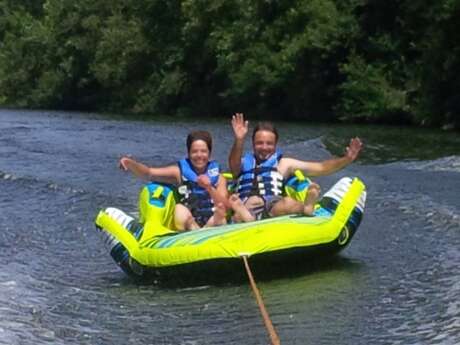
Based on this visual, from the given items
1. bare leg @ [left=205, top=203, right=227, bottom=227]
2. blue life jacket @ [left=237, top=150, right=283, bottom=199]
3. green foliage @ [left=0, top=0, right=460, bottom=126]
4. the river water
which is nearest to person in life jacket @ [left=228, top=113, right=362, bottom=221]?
blue life jacket @ [left=237, top=150, right=283, bottom=199]

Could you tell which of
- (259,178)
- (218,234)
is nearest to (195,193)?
(259,178)

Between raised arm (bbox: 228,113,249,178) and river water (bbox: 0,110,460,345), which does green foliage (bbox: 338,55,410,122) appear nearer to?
river water (bbox: 0,110,460,345)

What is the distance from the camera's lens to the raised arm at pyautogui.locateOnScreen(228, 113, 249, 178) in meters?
7.38

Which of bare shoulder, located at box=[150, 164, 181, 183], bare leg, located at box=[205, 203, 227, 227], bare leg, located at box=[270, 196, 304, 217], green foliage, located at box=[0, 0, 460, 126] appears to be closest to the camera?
bare leg, located at box=[205, 203, 227, 227]

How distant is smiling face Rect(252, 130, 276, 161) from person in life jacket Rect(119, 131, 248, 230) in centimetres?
35

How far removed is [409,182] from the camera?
11797 millimetres

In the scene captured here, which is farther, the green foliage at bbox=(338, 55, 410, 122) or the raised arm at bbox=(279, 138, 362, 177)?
the green foliage at bbox=(338, 55, 410, 122)

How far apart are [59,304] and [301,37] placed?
20868 millimetres

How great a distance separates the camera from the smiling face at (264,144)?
7.80 metres

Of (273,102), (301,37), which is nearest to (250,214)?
(301,37)

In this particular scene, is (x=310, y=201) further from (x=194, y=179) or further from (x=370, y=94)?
(x=370, y=94)

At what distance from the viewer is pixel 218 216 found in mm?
7250

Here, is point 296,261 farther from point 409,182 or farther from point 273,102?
point 273,102

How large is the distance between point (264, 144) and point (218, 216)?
2.67 ft
